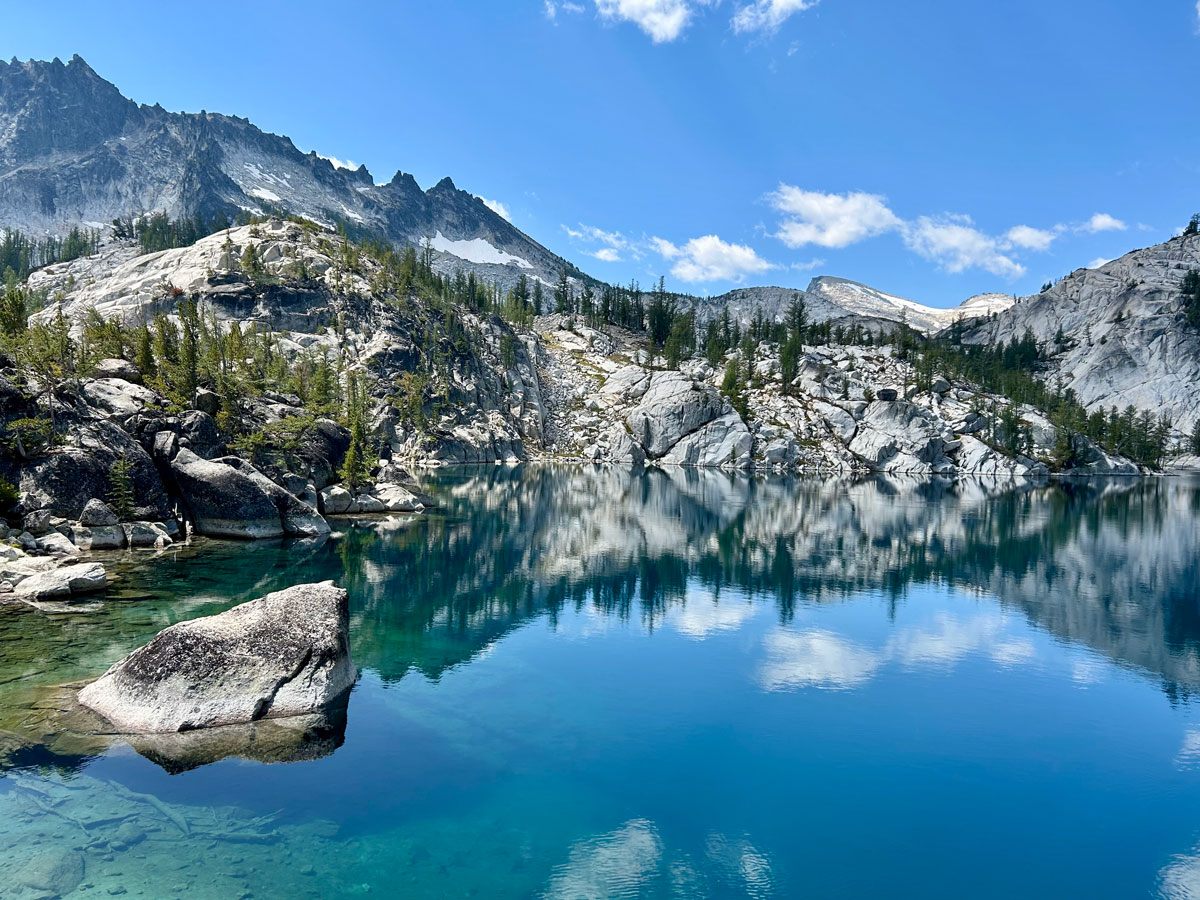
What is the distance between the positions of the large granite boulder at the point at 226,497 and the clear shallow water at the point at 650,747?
3.79m

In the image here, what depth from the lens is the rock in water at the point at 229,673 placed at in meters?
21.5

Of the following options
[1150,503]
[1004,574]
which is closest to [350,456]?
[1004,574]

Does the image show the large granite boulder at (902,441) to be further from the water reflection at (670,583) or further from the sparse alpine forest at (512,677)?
the sparse alpine forest at (512,677)

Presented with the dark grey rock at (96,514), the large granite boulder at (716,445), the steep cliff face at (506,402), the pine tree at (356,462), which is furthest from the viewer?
the large granite boulder at (716,445)

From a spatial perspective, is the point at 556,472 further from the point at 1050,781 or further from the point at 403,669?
the point at 1050,781

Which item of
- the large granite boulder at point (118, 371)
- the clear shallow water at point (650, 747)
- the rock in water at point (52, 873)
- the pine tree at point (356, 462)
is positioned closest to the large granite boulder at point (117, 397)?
the large granite boulder at point (118, 371)

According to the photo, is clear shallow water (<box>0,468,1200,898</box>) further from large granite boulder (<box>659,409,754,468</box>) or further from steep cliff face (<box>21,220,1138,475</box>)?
large granite boulder (<box>659,409,754,468</box>)

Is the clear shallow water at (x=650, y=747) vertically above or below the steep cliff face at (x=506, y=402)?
below

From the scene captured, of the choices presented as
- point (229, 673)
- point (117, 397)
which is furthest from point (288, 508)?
point (229, 673)

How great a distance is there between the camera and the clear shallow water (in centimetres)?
1599

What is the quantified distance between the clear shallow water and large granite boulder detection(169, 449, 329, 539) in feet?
12.4

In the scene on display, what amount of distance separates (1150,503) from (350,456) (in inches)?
5162

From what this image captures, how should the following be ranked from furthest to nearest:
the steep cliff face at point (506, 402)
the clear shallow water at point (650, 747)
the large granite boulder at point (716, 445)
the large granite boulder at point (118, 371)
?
the large granite boulder at point (716, 445)
the steep cliff face at point (506, 402)
the large granite boulder at point (118, 371)
the clear shallow water at point (650, 747)

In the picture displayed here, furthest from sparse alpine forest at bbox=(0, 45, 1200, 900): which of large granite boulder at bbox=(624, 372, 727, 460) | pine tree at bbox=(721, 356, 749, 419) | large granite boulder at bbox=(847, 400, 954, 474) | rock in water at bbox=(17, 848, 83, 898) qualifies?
pine tree at bbox=(721, 356, 749, 419)
